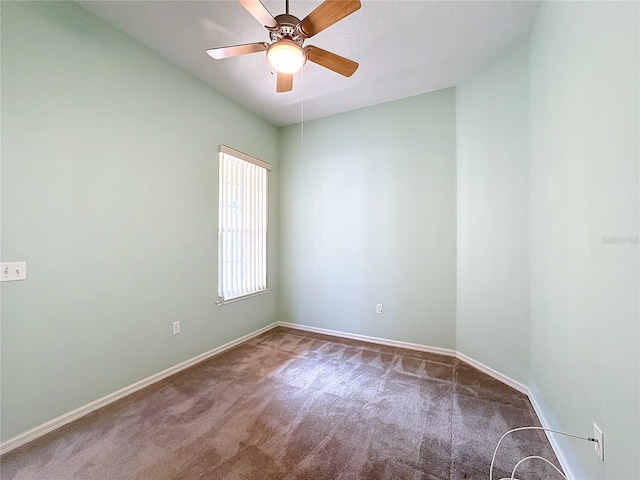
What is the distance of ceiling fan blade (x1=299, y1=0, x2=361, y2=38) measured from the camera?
53.8 inches

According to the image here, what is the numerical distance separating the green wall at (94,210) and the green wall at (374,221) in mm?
1353

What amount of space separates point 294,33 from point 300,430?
2572 mm

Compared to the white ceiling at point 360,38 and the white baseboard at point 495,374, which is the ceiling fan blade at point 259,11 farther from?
the white baseboard at point 495,374

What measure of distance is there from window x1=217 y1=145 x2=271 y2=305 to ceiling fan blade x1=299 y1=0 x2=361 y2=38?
5.84 ft

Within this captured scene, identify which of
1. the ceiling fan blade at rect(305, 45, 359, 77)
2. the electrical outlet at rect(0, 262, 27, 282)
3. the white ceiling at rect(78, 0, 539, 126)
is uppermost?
the white ceiling at rect(78, 0, 539, 126)

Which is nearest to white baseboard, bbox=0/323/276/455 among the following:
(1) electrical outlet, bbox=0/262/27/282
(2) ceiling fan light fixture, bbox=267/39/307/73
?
(1) electrical outlet, bbox=0/262/27/282

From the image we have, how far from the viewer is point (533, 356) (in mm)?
2062

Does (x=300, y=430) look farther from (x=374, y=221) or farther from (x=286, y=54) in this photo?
(x=286, y=54)

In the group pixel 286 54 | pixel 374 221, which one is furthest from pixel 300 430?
pixel 286 54

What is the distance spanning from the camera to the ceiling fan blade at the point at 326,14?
1367 millimetres

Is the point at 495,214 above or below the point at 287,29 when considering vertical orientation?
below

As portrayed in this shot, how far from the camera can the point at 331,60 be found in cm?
181

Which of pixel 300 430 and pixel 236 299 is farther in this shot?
pixel 236 299

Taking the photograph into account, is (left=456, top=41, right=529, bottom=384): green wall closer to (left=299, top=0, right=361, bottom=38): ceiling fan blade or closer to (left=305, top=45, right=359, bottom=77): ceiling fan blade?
(left=305, top=45, right=359, bottom=77): ceiling fan blade
